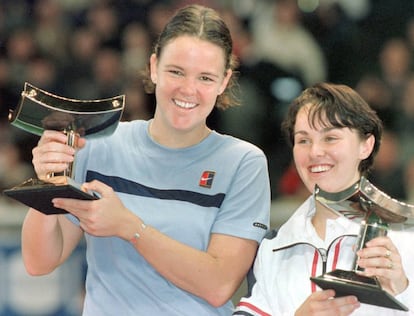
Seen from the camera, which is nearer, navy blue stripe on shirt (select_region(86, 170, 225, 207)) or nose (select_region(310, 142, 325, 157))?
nose (select_region(310, 142, 325, 157))

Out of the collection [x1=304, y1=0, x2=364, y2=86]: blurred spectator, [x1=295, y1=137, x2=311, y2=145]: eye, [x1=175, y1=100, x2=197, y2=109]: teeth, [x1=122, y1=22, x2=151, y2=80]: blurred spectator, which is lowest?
[x1=295, y1=137, x2=311, y2=145]: eye

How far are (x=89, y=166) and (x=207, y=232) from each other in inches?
16.2

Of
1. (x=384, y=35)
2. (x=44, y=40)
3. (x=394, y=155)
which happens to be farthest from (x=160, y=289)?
(x=44, y=40)

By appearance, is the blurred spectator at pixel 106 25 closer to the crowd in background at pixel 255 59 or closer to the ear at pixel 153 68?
the crowd in background at pixel 255 59

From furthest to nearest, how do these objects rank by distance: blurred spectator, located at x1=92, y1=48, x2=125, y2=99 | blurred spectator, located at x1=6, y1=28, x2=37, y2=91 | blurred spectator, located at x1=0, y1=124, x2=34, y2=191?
1. blurred spectator, located at x1=6, y1=28, x2=37, y2=91
2. blurred spectator, located at x1=92, y1=48, x2=125, y2=99
3. blurred spectator, located at x1=0, y1=124, x2=34, y2=191

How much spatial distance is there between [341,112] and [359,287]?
2.12 feet

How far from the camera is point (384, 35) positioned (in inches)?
236

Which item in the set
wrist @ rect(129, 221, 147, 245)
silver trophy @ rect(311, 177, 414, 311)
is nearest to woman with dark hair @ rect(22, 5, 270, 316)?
wrist @ rect(129, 221, 147, 245)

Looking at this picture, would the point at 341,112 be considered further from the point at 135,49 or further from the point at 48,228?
the point at 135,49

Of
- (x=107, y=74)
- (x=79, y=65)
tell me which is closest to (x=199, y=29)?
(x=107, y=74)

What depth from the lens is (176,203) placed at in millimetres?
2814

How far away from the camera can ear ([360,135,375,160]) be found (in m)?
2.80

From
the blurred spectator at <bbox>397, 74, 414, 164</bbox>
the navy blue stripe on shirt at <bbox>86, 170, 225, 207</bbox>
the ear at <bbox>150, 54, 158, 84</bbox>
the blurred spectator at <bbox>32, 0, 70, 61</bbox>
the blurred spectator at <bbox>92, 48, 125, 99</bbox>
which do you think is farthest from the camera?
the blurred spectator at <bbox>32, 0, 70, 61</bbox>

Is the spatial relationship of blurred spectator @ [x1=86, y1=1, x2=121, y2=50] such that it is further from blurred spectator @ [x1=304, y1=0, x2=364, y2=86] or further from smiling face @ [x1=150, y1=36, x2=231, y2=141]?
smiling face @ [x1=150, y1=36, x2=231, y2=141]
